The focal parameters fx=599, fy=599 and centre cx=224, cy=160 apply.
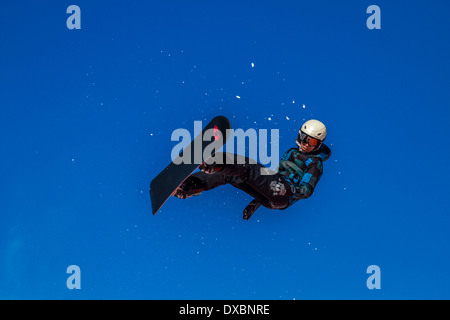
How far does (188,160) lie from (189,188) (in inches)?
11.9

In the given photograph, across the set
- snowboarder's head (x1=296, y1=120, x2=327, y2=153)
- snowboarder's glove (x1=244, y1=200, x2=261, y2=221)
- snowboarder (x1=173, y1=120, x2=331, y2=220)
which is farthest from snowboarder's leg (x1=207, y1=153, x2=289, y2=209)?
snowboarder's head (x1=296, y1=120, x2=327, y2=153)

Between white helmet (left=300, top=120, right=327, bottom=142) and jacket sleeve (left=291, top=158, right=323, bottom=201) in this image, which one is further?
white helmet (left=300, top=120, right=327, bottom=142)

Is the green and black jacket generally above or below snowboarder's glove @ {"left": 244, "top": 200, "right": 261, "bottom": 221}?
above

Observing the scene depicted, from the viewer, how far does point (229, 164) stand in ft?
11.3

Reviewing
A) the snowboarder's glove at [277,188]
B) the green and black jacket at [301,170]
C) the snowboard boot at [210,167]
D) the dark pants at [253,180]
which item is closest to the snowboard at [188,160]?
the snowboard boot at [210,167]

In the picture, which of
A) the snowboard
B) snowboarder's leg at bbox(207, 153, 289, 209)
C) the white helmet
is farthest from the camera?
the white helmet

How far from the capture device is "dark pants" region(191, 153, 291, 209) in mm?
3537

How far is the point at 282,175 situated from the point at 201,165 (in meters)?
0.74

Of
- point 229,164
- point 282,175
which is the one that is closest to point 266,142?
point 282,175

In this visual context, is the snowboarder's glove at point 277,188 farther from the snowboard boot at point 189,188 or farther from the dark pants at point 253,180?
the snowboard boot at point 189,188

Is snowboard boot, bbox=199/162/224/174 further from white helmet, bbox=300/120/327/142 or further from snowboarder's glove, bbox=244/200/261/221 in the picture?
white helmet, bbox=300/120/327/142

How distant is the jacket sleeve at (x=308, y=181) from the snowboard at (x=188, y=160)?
67 centimetres

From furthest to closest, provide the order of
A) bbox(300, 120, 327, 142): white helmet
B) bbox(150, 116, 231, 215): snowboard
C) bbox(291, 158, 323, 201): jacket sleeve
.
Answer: bbox(300, 120, 327, 142): white helmet, bbox(291, 158, 323, 201): jacket sleeve, bbox(150, 116, 231, 215): snowboard

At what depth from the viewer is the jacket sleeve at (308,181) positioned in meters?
3.67
